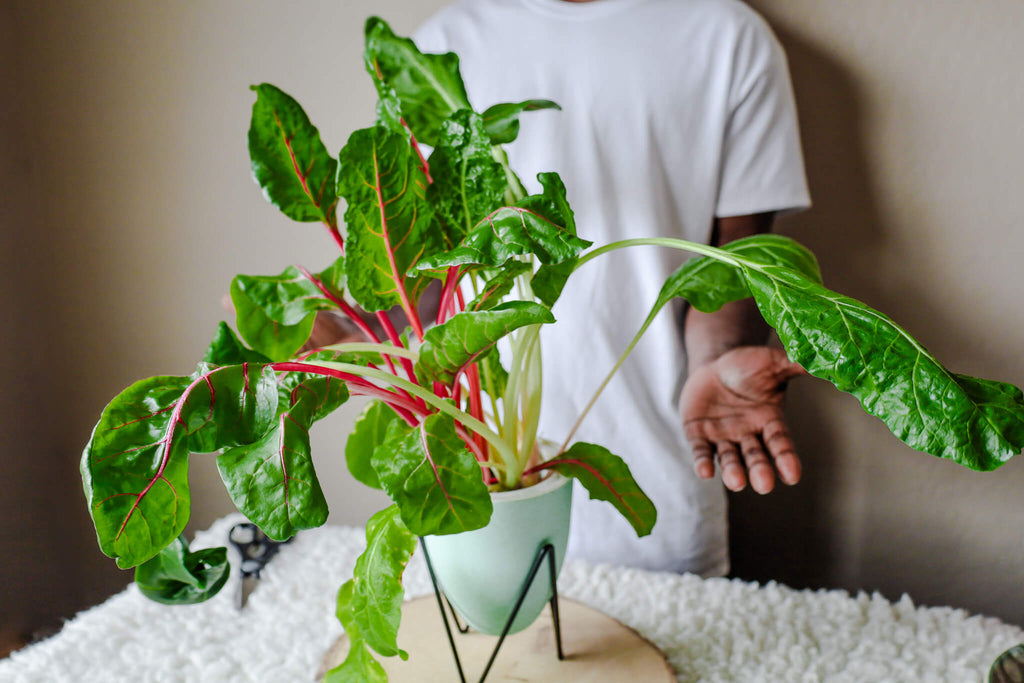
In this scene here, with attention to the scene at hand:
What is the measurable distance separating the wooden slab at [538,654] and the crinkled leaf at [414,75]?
1.53ft

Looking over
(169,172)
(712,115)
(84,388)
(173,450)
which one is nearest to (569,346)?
(712,115)

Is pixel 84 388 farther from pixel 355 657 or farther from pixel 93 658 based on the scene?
pixel 355 657

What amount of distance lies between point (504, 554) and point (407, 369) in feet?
0.53

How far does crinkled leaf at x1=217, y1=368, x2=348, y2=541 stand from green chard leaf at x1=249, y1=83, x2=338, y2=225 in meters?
0.18

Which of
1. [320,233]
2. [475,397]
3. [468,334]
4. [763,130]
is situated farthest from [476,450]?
[320,233]

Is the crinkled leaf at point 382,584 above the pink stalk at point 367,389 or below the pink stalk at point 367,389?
below

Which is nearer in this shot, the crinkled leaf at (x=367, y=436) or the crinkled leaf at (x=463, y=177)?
the crinkled leaf at (x=463, y=177)

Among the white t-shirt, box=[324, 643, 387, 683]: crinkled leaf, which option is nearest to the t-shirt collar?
the white t-shirt

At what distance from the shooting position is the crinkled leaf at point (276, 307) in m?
0.55

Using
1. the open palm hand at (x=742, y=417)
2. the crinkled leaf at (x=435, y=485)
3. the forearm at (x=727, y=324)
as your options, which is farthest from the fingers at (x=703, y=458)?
the crinkled leaf at (x=435, y=485)

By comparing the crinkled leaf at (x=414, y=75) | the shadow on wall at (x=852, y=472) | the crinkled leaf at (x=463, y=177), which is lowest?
the shadow on wall at (x=852, y=472)

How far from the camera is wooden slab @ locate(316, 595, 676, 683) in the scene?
0.57 metres

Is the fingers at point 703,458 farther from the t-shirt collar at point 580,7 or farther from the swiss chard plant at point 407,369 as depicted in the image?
the t-shirt collar at point 580,7

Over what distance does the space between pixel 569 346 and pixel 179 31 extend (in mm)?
805
